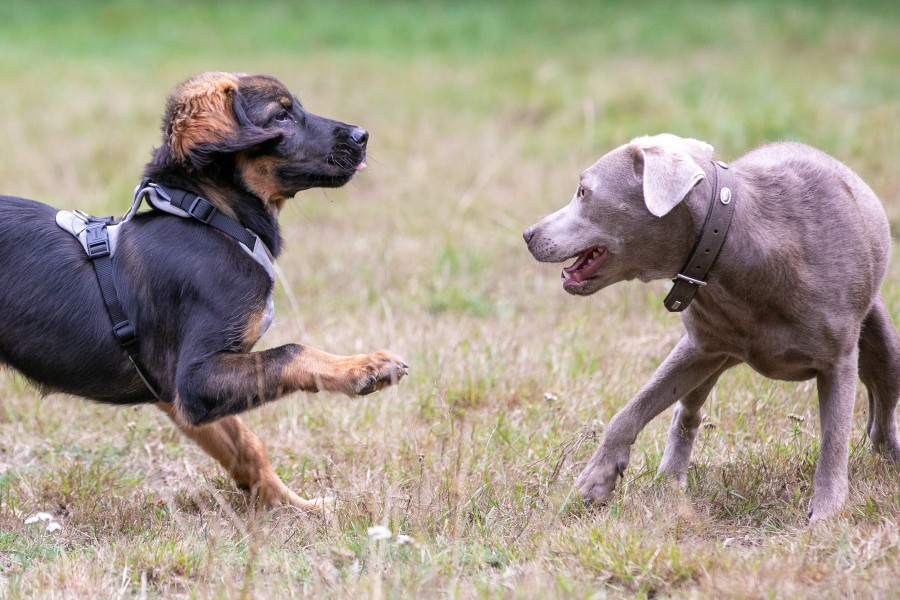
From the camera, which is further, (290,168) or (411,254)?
(411,254)

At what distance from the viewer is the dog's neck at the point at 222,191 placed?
4074 mm

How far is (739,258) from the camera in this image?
3682mm

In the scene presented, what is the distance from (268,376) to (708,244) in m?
1.62

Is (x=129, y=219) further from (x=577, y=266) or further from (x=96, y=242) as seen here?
(x=577, y=266)

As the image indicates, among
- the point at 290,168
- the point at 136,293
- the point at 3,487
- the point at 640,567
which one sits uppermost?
the point at 290,168

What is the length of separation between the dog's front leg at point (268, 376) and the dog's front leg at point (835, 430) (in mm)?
1537

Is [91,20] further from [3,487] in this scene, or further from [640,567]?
[640,567]

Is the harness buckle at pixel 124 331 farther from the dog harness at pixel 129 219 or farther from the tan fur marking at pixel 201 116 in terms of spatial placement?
the tan fur marking at pixel 201 116

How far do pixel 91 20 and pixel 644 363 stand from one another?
16414 millimetres

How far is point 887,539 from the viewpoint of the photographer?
3.29 metres

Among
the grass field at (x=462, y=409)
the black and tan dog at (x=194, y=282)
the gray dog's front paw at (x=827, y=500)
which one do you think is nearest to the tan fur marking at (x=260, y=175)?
the black and tan dog at (x=194, y=282)

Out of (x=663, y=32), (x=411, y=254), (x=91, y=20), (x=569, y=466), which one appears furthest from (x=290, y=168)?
(x=91, y=20)

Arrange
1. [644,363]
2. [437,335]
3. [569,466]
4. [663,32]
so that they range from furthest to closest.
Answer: [663,32], [437,335], [644,363], [569,466]

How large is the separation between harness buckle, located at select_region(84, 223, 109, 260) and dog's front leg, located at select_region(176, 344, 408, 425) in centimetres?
59
